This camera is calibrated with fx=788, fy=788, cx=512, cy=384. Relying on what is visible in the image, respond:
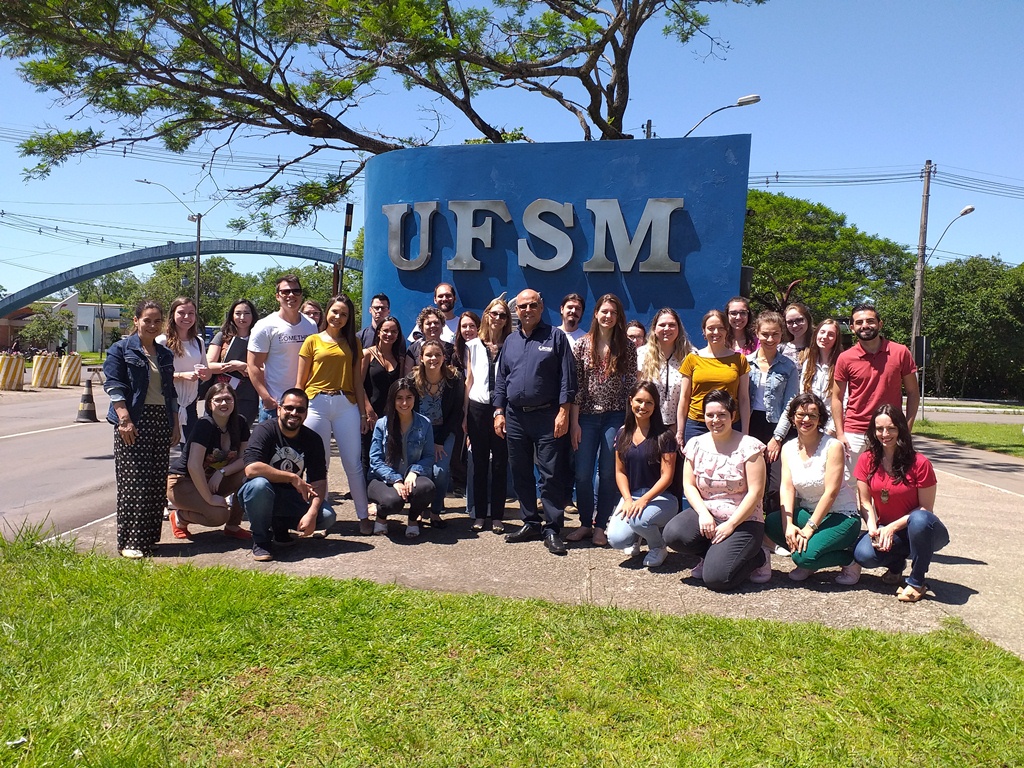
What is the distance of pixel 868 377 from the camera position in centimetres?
567

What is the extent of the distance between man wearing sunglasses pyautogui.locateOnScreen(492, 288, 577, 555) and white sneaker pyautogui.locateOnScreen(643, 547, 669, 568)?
0.64 m

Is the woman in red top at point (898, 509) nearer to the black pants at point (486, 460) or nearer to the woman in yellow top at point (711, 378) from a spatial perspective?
the woman in yellow top at point (711, 378)

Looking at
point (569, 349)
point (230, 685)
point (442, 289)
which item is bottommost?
point (230, 685)

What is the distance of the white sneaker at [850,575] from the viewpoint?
4953 millimetres

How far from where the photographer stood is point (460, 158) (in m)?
8.47

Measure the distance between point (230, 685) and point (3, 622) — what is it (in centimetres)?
146

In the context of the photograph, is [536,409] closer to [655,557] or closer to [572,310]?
[572,310]

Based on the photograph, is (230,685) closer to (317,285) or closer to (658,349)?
(658,349)

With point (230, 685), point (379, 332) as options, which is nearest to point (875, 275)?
point (379, 332)

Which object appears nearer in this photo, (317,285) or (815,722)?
(815,722)

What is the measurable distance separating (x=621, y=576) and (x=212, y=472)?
3056 mm

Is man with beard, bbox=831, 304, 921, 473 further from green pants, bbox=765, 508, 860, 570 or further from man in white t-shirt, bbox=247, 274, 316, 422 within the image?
man in white t-shirt, bbox=247, 274, 316, 422

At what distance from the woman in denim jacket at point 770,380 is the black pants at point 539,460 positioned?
1.48 meters

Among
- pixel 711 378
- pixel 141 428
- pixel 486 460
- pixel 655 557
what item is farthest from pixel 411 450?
pixel 711 378
